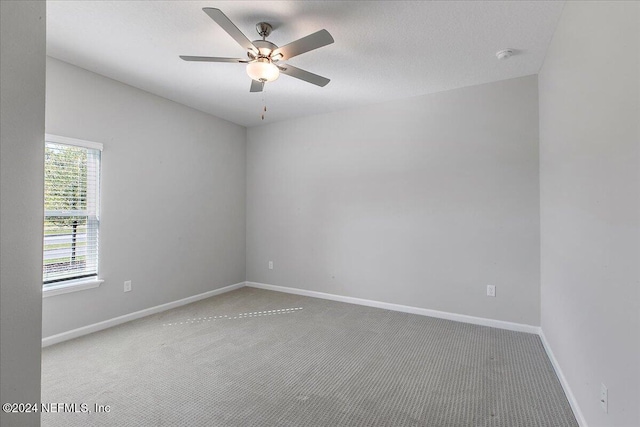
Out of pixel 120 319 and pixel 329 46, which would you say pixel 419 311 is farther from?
pixel 120 319

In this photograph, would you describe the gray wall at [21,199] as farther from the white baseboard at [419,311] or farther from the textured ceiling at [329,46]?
the white baseboard at [419,311]

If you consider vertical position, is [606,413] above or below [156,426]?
above

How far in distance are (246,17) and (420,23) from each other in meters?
1.27

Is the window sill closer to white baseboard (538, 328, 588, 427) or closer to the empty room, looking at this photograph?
the empty room

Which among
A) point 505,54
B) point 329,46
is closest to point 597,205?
point 505,54

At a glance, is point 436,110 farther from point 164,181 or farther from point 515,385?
point 164,181

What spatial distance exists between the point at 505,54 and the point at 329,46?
4.97 ft

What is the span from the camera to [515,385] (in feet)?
6.98

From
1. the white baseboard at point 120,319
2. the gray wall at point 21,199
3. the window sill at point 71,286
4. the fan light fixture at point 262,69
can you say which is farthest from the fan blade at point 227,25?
the white baseboard at point 120,319

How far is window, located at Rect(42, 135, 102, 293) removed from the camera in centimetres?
275

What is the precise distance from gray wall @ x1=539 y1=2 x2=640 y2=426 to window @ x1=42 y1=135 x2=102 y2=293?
12.7 ft

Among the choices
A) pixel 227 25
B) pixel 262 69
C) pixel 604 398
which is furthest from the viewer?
pixel 262 69

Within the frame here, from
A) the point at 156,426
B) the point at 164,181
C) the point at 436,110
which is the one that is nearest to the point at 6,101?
the point at 156,426

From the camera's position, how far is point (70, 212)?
9.47 ft
